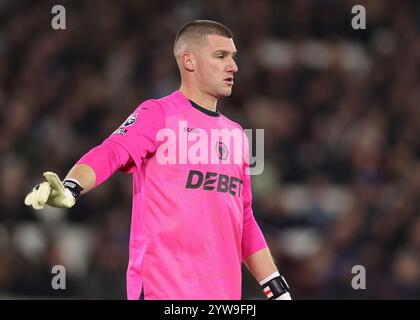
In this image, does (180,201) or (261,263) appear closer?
(180,201)

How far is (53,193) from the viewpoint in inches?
166

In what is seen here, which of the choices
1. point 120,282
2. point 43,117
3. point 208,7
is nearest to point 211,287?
point 120,282

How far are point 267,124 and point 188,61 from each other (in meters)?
5.85

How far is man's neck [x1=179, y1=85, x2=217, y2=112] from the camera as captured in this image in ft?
17.2

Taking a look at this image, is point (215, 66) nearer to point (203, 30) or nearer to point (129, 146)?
point (203, 30)

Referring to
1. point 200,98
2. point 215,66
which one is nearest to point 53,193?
point 200,98

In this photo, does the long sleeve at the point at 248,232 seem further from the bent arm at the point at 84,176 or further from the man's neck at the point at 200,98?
the bent arm at the point at 84,176

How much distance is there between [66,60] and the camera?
436 inches

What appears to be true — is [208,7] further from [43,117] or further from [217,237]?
[217,237]

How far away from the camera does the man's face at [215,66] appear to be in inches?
205

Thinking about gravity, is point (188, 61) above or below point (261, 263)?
above

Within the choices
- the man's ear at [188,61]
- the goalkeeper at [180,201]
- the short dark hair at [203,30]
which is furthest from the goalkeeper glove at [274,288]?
the short dark hair at [203,30]

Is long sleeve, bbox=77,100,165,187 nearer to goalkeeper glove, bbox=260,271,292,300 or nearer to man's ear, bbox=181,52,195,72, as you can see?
man's ear, bbox=181,52,195,72

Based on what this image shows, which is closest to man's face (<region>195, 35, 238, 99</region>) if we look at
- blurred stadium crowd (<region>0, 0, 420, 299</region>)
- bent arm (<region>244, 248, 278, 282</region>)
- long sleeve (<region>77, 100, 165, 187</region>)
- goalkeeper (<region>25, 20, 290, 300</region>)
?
goalkeeper (<region>25, 20, 290, 300</region>)
